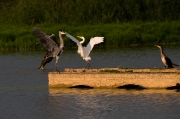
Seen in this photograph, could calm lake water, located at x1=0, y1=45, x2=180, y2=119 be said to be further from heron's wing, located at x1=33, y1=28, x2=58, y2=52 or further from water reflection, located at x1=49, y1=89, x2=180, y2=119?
heron's wing, located at x1=33, y1=28, x2=58, y2=52

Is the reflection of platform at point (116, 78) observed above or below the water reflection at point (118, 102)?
above

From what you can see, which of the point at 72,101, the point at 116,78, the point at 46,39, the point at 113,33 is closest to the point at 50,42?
the point at 46,39

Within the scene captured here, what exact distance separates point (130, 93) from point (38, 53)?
11625 mm

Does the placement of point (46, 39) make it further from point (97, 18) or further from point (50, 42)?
point (97, 18)

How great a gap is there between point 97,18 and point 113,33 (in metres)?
3.35

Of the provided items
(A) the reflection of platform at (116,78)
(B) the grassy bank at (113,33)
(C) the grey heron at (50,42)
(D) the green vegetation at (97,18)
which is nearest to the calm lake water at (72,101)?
(A) the reflection of platform at (116,78)

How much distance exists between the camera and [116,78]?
75.1 ft

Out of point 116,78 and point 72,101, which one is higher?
point 116,78

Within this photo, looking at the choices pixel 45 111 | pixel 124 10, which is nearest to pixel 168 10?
pixel 124 10

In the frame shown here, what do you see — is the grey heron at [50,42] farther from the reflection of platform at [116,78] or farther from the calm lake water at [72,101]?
the calm lake water at [72,101]

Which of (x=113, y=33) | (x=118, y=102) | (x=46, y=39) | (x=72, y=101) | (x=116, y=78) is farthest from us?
(x=113, y=33)

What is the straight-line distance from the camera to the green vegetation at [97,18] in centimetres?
3644

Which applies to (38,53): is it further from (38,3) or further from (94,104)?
(94,104)

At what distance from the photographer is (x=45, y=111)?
2086cm
